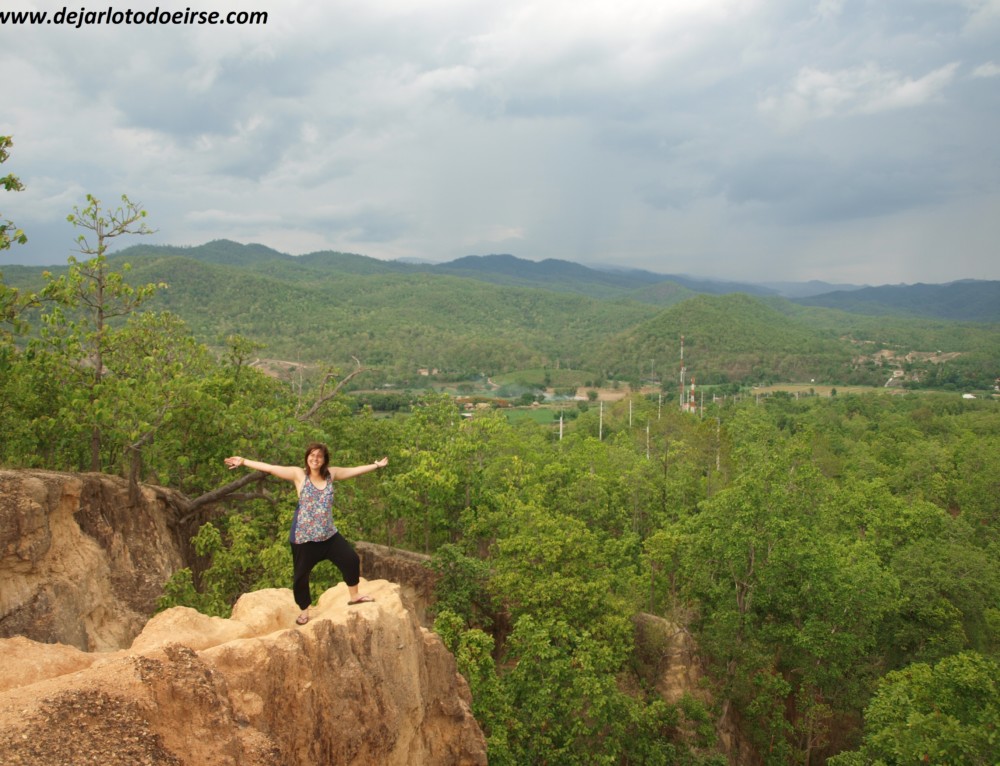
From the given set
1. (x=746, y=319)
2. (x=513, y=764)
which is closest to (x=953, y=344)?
(x=746, y=319)

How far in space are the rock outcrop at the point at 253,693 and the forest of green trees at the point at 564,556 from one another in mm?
4555

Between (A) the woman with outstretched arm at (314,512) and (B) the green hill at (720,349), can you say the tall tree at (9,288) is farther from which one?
(B) the green hill at (720,349)

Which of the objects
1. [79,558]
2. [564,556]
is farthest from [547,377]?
[79,558]

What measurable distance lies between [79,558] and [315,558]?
6756 millimetres

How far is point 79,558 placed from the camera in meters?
13.0

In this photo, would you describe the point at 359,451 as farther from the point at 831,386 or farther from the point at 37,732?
the point at 831,386

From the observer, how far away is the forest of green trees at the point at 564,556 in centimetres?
1579

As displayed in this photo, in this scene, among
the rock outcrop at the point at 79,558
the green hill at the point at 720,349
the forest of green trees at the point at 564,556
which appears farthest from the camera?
the green hill at the point at 720,349

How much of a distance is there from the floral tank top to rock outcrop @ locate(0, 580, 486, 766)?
128 centimetres

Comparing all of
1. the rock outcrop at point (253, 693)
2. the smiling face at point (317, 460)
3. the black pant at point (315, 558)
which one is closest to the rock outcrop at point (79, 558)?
the rock outcrop at point (253, 693)

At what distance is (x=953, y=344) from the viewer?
7559 inches

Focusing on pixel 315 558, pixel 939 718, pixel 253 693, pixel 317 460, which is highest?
pixel 317 460

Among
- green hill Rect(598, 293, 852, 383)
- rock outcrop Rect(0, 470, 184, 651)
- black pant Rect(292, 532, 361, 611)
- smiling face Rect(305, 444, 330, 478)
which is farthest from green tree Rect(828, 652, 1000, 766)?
green hill Rect(598, 293, 852, 383)

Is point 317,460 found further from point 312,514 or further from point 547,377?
point 547,377
